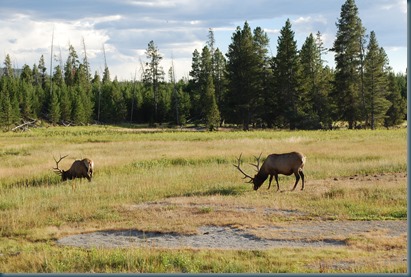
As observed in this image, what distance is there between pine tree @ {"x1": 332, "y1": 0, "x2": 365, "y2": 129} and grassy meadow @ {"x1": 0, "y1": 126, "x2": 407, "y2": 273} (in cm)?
2502

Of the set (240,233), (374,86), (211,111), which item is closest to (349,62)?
(374,86)

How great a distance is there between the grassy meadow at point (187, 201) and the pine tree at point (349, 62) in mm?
25016

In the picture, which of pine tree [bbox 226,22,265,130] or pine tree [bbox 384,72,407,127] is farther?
pine tree [bbox 384,72,407,127]

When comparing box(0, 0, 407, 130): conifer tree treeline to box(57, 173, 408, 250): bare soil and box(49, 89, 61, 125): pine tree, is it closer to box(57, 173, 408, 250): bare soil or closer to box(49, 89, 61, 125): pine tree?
box(49, 89, 61, 125): pine tree

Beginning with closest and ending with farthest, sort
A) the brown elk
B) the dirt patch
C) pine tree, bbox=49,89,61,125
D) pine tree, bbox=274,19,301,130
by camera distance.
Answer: the dirt patch
the brown elk
pine tree, bbox=274,19,301,130
pine tree, bbox=49,89,61,125

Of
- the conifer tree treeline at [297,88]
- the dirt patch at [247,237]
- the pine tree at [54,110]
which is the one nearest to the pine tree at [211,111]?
the conifer tree treeline at [297,88]

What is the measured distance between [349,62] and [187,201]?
46.3 m

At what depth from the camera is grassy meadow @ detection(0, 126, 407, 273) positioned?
1015 cm

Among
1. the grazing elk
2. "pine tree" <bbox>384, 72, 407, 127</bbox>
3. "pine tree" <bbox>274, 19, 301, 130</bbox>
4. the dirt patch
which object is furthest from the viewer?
"pine tree" <bbox>384, 72, 407, 127</bbox>

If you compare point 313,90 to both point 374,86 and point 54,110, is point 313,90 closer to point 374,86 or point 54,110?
point 374,86

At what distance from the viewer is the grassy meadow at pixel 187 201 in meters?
10.1

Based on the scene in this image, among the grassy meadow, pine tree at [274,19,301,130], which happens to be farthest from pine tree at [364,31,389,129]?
the grassy meadow

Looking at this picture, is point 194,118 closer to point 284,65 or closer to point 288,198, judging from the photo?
point 284,65

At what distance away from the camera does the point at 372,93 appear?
56.4 meters
